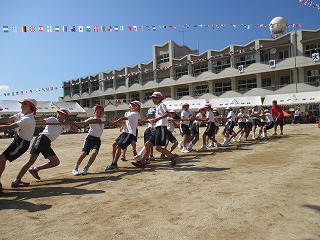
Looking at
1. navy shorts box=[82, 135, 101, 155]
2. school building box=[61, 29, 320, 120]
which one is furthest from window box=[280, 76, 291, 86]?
navy shorts box=[82, 135, 101, 155]

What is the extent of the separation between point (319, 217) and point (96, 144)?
16.2 ft

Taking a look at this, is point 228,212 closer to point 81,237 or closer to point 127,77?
point 81,237

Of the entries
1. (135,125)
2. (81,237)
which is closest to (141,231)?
(81,237)

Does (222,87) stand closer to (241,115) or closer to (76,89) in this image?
(241,115)

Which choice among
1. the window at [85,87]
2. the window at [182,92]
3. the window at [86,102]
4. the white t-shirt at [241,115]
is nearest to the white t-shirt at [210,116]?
the white t-shirt at [241,115]

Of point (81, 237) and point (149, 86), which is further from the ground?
point (149, 86)

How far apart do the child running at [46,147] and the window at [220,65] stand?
3935 cm

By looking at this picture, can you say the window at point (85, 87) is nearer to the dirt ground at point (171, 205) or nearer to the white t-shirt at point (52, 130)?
the white t-shirt at point (52, 130)

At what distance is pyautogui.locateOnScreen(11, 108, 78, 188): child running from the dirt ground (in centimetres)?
27

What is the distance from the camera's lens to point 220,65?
44.1m

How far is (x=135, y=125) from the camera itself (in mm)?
7492

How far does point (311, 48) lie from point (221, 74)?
12.0 meters

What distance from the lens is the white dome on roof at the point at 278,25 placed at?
3972 cm

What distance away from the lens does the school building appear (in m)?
35.9
